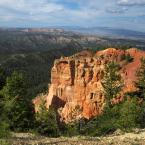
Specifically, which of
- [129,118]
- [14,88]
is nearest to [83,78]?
[14,88]

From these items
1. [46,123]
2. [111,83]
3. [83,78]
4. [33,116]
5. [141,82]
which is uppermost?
[111,83]

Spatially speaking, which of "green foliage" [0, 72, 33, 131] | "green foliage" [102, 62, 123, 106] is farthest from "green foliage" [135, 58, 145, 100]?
"green foliage" [0, 72, 33, 131]

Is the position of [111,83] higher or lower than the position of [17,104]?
lower

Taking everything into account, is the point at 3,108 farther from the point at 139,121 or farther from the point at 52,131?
the point at 139,121

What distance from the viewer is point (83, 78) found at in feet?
403

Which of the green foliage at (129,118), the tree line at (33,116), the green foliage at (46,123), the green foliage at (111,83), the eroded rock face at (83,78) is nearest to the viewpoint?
the green foliage at (129,118)

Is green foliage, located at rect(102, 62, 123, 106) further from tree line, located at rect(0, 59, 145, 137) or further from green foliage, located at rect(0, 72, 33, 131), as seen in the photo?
green foliage, located at rect(0, 72, 33, 131)

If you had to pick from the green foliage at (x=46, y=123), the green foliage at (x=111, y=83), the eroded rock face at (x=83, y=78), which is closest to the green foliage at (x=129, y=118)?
the green foliage at (x=46, y=123)

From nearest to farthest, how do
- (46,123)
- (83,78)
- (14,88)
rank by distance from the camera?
(46,123)
(14,88)
(83,78)

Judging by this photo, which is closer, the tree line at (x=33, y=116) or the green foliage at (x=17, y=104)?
the tree line at (x=33, y=116)

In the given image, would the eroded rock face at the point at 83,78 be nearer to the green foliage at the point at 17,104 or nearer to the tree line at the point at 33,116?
the tree line at the point at 33,116

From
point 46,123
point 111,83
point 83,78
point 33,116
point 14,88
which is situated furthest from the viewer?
point 83,78

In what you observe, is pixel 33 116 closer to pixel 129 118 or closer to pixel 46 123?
pixel 46 123

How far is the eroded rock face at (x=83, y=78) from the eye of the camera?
113188 millimetres
